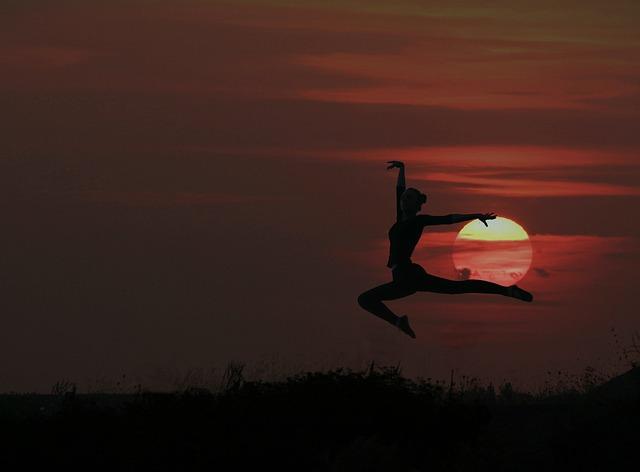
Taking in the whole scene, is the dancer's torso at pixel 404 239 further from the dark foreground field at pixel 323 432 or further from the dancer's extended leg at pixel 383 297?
the dark foreground field at pixel 323 432

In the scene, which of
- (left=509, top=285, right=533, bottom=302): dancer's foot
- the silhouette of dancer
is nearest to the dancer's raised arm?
the silhouette of dancer

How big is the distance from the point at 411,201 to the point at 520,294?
2.99 meters

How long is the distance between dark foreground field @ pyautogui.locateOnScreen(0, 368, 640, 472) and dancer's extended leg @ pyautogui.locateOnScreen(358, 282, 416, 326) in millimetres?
2808

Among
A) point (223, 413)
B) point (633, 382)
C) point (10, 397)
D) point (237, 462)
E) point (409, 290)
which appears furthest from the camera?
point (10, 397)

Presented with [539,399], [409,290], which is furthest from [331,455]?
[539,399]

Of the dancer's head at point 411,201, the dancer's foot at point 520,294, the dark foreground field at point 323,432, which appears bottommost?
the dark foreground field at point 323,432

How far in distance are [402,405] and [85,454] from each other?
545cm

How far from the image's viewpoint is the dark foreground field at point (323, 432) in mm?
23453

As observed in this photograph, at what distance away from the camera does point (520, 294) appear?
29938 millimetres

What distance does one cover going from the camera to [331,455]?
24156 mm

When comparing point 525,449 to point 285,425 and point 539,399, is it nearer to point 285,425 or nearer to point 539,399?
point 285,425

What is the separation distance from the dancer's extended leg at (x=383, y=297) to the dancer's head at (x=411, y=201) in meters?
1.49

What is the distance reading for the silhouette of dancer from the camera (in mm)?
Result: 29250

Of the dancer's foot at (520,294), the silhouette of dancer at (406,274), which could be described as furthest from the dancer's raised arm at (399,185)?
the dancer's foot at (520,294)
